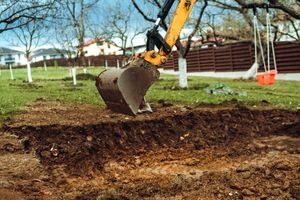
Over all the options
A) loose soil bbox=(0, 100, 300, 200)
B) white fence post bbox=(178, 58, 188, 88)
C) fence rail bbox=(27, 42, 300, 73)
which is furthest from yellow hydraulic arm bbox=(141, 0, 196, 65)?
fence rail bbox=(27, 42, 300, 73)

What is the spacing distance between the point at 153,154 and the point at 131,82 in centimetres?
197

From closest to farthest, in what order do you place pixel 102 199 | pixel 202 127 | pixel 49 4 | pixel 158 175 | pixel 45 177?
pixel 102 199 → pixel 45 177 → pixel 158 175 → pixel 202 127 → pixel 49 4

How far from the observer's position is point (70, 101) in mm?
14297

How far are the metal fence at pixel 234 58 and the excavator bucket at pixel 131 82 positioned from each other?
59.5 feet

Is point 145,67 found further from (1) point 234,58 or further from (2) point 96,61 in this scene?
(2) point 96,61

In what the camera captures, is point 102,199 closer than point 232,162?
Yes

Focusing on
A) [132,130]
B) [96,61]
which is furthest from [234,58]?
[96,61]

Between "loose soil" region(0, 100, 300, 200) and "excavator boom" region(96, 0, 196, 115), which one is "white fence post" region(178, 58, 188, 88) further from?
"excavator boom" region(96, 0, 196, 115)

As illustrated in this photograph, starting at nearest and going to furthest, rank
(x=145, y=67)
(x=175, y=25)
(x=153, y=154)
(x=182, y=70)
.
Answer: (x=153, y=154) → (x=145, y=67) → (x=175, y=25) → (x=182, y=70)

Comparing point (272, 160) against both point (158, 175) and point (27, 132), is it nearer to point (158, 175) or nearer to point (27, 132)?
A: point (158, 175)

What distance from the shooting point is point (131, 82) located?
9.77 meters

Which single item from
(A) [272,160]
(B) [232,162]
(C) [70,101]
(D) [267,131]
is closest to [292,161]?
(A) [272,160]

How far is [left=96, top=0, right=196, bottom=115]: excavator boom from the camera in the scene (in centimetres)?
971

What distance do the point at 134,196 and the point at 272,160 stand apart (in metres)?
2.81
